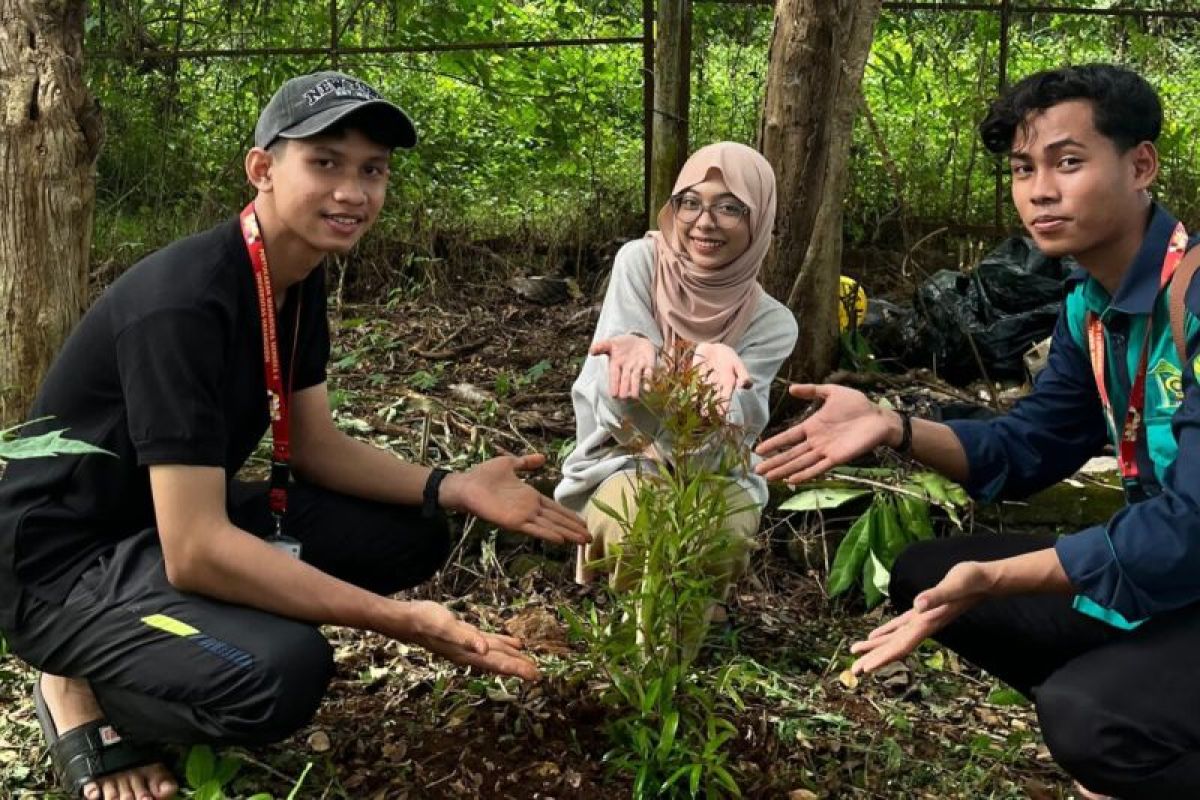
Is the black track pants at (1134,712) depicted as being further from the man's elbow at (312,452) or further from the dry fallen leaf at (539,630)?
the man's elbow at (312,452)

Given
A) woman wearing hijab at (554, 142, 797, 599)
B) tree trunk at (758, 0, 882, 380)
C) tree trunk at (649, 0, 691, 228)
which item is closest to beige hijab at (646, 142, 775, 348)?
woman wearing hijab at (554, 142, 797, 599)

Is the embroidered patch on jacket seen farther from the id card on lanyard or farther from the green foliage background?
the green foliage background

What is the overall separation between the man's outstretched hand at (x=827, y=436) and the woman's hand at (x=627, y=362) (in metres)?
0.33

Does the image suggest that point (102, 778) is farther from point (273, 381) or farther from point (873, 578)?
point (873, 578)

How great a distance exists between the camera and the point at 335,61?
670 centimetres

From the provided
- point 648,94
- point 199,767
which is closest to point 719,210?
point 199,767

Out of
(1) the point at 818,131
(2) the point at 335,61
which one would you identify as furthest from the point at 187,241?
(2) the point at 335,61

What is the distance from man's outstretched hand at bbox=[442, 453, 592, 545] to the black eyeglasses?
3.01 ft

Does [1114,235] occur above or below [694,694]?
above

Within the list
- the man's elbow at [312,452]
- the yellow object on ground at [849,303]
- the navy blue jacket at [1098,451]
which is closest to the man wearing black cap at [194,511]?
the man's elbow at [312,452]

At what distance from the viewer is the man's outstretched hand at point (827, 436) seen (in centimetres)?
290

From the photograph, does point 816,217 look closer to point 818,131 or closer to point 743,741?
point 818,131

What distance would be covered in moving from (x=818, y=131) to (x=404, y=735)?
2.43 m

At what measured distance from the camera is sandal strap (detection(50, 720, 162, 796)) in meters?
2.69
